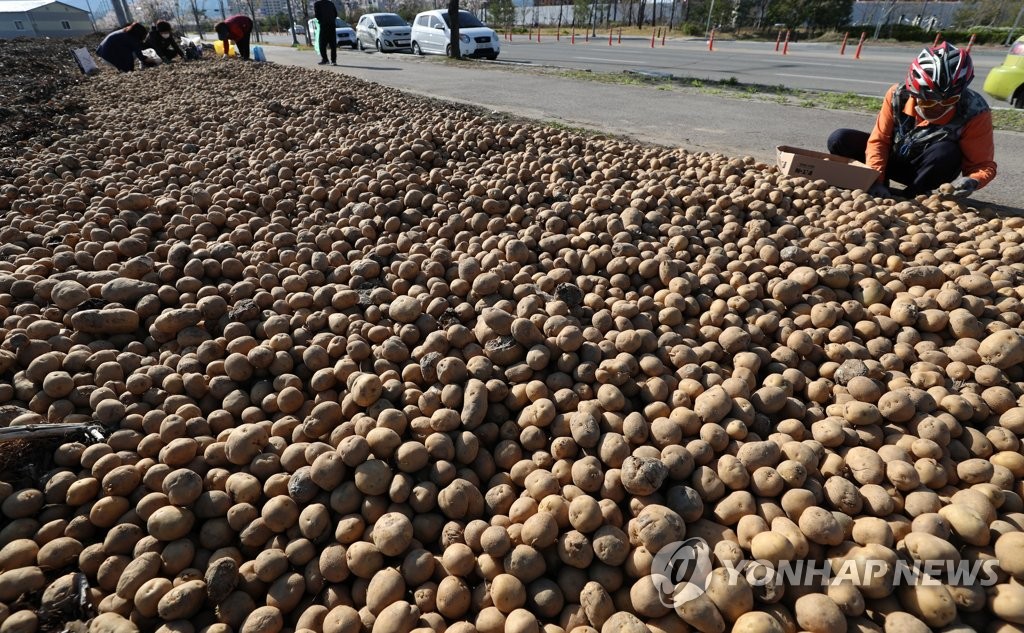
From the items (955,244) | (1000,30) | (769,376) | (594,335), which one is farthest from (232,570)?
(1000,30)

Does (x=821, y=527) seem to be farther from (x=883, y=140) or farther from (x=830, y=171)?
(x=883, y=140)

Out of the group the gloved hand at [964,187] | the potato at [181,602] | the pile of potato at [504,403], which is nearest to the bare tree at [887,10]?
the gloved hand at [964,187]

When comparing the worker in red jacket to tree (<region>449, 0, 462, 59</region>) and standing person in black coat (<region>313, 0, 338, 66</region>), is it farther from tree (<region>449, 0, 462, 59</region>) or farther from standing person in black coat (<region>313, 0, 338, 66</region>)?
tree (<region>449, 0, 462, 59</region>)

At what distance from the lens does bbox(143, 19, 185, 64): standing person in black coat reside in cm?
1255

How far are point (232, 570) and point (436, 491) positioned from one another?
2.33ft

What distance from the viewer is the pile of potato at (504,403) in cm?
172

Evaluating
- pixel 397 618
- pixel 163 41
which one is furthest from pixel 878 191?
pixel 163 41

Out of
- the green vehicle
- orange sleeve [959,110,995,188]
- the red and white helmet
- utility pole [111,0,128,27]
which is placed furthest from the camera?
utility pole [111,0,128,27]

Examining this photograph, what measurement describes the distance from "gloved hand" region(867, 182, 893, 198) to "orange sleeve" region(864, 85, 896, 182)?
0.08 metres

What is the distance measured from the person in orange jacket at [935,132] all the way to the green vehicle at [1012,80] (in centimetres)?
555

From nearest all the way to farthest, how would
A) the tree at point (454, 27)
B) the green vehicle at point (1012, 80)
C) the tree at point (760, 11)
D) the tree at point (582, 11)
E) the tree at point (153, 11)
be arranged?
the green vehicle at point (1012, 80) → the tree at point (454, 27) → the tree at point (760, 11) → the tree at point (153, 11) → the tree at point (582, 11)

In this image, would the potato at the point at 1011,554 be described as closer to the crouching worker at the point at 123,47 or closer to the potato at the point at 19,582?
the potato at the point at 19,582

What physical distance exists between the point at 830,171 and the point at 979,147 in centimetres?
106

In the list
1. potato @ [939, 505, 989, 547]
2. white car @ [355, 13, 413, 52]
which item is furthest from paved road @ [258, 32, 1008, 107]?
potato @ [939, 505, 989, 547]
